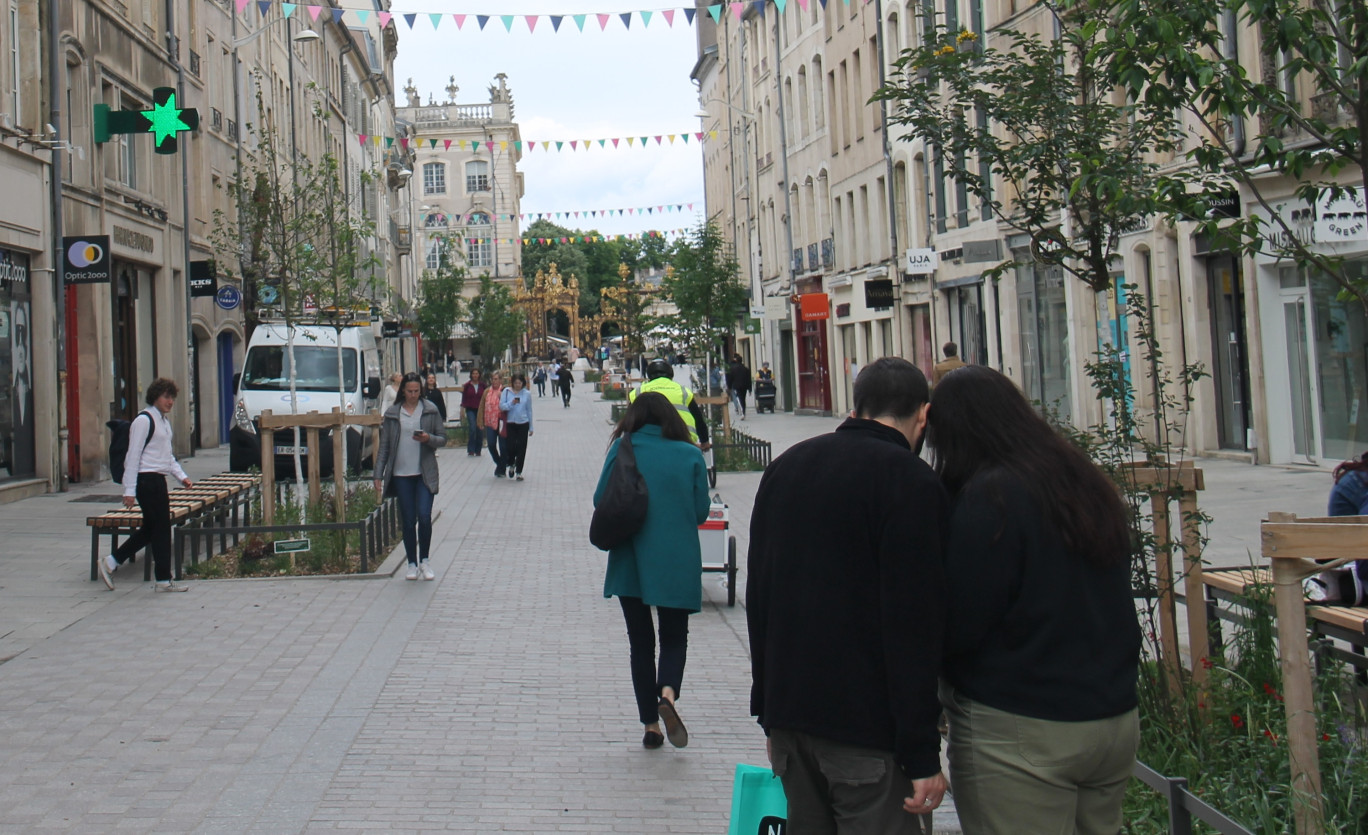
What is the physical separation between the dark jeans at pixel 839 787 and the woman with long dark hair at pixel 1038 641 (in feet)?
0.53

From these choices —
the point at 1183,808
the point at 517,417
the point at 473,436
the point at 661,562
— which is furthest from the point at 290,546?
the point at 473,436

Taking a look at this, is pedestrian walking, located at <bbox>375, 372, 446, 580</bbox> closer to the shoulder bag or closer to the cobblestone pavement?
the cobblestone pavement

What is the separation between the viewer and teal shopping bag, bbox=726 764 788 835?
3906 mm

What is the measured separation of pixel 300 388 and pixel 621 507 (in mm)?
19637

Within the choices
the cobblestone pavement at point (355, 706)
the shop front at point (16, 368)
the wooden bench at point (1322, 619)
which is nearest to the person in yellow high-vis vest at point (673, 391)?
the cobblestone pavement at point (355, 706)

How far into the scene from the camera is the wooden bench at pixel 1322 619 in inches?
229

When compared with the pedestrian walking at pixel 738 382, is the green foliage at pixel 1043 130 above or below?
below

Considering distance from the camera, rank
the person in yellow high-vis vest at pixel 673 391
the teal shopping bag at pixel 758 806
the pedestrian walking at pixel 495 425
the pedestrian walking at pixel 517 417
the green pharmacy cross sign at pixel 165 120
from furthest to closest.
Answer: the pedestrian walking at pixel 495 425
the pedestrian walking at pixel 517 417
the green pharmacy cross sign at pixel 165 120
the person in yellow high-vis vest at pixel 673 391
the teal shopping bag at pixel 758 806

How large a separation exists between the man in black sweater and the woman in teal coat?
2.96 m

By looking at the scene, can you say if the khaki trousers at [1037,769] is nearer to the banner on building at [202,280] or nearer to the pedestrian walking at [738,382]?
the banner on building at [202,280]

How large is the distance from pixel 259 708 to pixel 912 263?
85.6ft

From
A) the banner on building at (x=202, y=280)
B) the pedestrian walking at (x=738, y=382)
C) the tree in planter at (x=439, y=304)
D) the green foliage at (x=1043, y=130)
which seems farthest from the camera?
the tree in planter at (x=439, y=304)

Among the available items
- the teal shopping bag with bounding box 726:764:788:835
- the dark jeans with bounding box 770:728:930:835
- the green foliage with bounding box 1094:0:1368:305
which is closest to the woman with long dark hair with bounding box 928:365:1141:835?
the dark jeans with bounding box 770:728:930:835

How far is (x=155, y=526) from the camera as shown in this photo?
1179 cm
